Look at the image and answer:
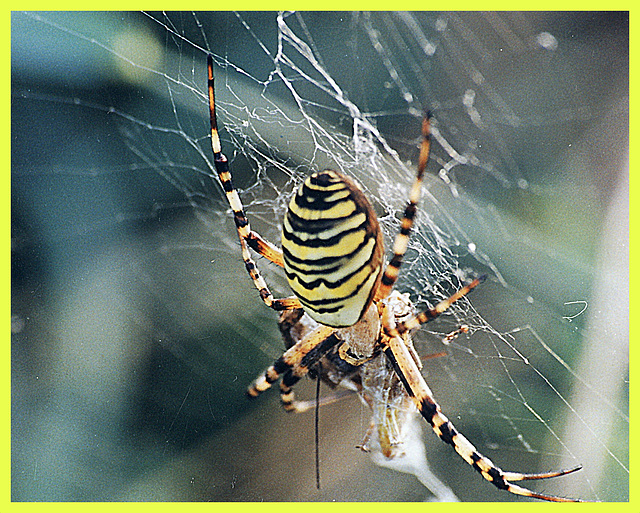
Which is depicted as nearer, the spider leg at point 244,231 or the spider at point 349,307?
the spider at point 349,307

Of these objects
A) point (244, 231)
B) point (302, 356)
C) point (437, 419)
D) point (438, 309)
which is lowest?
point (302, 356)

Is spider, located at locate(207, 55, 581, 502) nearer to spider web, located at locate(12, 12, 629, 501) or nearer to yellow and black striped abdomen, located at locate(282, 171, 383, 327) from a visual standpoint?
yellow and black striped abdomen, located at locate(282, 171, 383, 327)

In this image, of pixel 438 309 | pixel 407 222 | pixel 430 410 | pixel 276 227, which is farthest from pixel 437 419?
Answer: pixel 276 227

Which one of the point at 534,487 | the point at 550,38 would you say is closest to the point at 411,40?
the point at 550,38

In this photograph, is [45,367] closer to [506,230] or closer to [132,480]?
[132,480]

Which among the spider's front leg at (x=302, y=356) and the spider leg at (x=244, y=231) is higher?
the spider leg at (x=244, y=231)

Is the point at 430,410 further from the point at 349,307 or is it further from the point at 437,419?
the point at 349,307

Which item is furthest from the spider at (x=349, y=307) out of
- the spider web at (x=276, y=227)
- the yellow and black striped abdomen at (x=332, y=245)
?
the spider web at (x=276, y=227)

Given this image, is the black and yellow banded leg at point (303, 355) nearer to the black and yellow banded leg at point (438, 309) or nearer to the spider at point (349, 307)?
the spider at point (349, 307)
